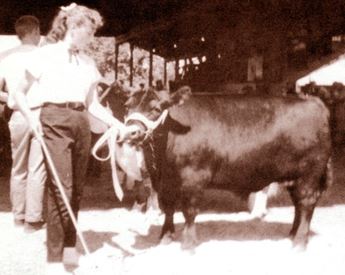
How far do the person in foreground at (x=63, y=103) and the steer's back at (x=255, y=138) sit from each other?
1349mm

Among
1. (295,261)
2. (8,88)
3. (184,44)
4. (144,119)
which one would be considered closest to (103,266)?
(144,119)

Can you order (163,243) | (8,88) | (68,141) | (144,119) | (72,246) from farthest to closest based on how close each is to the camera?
(8,88)
(163,243)
(144,119)
(72,246)
(68,141)

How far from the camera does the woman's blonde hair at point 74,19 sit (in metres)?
5.47

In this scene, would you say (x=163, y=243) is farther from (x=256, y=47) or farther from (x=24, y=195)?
(x=256, y=47)

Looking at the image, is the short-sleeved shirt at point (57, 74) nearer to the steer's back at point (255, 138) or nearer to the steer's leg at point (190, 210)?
the steer's back at point (255, 138)

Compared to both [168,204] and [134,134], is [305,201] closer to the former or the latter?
[168,204]

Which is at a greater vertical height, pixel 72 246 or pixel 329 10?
pixel 329 10

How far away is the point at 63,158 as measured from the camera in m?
5.52

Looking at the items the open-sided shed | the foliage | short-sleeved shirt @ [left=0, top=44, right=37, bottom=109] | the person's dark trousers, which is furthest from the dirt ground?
the foliage

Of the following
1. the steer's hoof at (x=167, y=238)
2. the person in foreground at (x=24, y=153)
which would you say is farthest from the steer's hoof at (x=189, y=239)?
the person in foreground at (x=24, y=153)

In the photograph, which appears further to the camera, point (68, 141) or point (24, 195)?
point (24, 195)

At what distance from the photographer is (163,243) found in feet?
22.6

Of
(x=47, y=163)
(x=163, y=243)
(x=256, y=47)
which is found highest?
(x=256, y=47)

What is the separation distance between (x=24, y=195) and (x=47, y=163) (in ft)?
7.48
